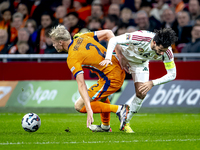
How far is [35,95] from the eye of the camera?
10945 mm

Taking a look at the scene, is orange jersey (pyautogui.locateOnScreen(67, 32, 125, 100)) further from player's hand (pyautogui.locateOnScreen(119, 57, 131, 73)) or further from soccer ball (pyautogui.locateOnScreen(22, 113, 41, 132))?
soccer ball (pyautogui.locateOnScreen(22, 113, 41, 132))

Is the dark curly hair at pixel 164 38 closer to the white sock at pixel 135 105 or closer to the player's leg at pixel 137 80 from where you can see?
the player's leg at pixel 137 80

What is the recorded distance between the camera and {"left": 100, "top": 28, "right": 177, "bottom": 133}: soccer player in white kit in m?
5.58

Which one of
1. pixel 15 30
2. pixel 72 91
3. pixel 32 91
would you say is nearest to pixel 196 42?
pixel 72 91

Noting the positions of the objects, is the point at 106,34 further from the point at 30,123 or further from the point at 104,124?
the point at 30,123

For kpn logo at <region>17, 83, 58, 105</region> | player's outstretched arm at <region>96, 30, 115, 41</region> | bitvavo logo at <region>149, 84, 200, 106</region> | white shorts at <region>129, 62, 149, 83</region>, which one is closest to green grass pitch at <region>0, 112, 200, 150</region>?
white shorts at <region>129, 62, 149, 83</region>

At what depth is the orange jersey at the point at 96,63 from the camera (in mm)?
5730

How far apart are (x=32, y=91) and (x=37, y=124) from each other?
4777mm

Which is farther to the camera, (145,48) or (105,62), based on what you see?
(145,48)

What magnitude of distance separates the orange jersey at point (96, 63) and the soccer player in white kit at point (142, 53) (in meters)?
0.26

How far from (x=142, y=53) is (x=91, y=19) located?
20.7 ft

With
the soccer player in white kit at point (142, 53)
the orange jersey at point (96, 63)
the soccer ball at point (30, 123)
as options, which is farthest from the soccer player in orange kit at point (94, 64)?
the soccer ball at point (30, 123)

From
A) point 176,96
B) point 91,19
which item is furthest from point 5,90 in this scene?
point 176,96

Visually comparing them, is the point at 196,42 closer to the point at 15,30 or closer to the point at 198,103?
the point at 198,103
